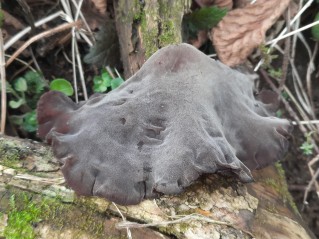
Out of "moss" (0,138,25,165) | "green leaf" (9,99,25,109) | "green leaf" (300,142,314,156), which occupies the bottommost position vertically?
"green leaf" (300,142,314,156)

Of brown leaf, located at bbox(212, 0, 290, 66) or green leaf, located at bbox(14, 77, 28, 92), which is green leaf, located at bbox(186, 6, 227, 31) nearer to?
brown leaf, located at bbox(212, 0, 290, 66)

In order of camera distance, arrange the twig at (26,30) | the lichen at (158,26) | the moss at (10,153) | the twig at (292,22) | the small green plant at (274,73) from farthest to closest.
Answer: the small green plant at (274,73) → the twig at (292,22) → the twig at (26,30) → the lichen at (158,26) → the moss at (10,153)

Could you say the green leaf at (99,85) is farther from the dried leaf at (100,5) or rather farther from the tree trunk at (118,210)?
the tree trunk at (118,210)

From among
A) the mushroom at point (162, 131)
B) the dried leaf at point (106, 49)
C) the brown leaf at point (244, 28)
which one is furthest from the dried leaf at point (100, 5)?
the mushroom at point (162, 131)

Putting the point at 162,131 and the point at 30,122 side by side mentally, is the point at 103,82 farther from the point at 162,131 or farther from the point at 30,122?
the point at 162,131

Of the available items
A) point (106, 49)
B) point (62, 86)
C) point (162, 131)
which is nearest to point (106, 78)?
point (106, 49)

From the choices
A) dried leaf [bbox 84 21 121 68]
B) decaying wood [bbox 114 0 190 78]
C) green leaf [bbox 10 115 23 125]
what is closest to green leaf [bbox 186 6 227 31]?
decaying wood [bbox 114 0 190 78]

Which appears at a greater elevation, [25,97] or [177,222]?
[25,97]
